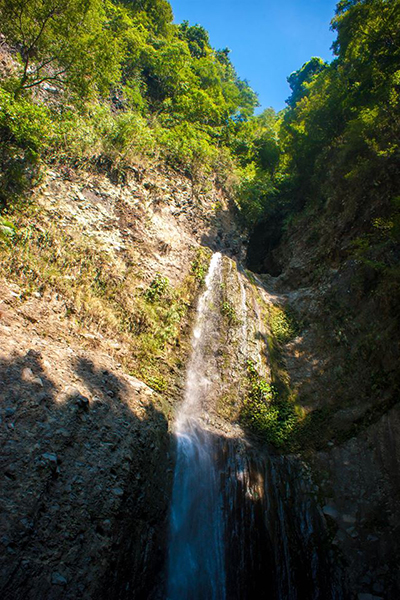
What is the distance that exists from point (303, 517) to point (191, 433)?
275 cm

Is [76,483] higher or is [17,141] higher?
[17,141]

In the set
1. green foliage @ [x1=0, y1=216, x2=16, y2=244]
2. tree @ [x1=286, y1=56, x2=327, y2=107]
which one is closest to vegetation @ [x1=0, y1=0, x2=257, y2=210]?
green foliage @ [x1=0, y1=216, x2=16, y2=244]

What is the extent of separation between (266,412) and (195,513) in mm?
3145

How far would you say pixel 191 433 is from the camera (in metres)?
6.47

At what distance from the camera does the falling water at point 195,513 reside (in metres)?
4.78

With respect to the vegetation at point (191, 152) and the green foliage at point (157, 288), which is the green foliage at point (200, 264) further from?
the green foliage at point (157, 288)

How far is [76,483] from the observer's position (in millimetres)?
4051

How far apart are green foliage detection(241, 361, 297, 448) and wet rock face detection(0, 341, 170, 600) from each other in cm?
268

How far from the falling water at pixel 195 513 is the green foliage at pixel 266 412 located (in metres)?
1.24

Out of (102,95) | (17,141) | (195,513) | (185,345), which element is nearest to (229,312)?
(185,345)

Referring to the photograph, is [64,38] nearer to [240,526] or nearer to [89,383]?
[89,383]

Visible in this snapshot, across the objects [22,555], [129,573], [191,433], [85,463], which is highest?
[191,433]

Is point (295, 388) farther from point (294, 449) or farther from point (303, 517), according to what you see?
point (303, 517)

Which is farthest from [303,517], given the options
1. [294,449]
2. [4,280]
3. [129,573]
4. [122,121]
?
[122,121]
